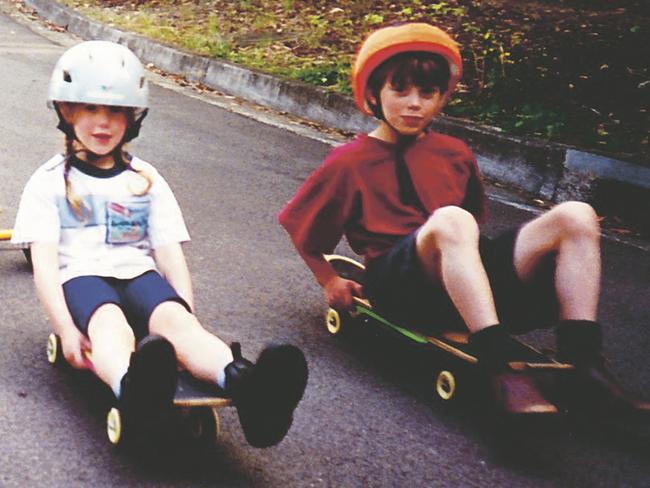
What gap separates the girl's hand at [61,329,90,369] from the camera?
9.02ft

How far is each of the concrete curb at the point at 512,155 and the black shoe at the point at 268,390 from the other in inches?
137

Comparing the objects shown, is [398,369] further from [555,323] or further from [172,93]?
[172,93]

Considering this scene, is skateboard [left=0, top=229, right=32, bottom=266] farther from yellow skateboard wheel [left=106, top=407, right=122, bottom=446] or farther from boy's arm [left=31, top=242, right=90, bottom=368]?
yellow skateboard wheel [left=106, top=407, right=122, bottom=446]

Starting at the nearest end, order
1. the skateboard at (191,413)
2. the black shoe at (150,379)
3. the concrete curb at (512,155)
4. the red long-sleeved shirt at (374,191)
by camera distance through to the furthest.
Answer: the black shoe at (150,379), the skateboard at (191,413), the red long-sleeved shirt at (374,191), the concrete curb at (512,155)

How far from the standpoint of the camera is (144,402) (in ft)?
7.86

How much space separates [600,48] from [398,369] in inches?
202

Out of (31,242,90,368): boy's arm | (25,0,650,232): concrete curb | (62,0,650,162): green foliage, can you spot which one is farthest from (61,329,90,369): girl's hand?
(62,0,650,162): green foliage

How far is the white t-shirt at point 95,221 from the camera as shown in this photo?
9.65 ft

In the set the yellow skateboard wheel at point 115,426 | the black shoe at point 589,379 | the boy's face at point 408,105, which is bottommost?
the yellow skateboard wheel at point 115,426

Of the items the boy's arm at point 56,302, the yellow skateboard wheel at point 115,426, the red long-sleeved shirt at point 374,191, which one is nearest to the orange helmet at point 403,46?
the red long-sleeved shirt at point 374,191

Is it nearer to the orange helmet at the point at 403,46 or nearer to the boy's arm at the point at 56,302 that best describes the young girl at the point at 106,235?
the boy's arm at the point at 56,302

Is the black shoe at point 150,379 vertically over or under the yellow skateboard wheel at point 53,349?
over

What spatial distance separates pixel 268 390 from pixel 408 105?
4.00ft

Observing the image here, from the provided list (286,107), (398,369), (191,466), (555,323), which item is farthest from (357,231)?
(286,107)
